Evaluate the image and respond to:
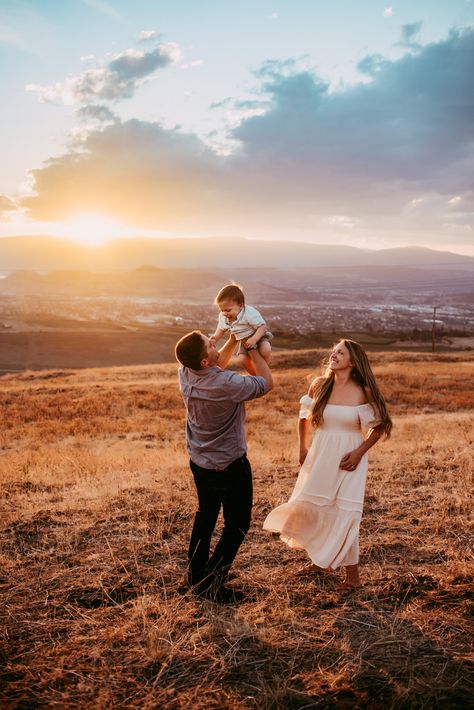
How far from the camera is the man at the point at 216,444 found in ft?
12.3

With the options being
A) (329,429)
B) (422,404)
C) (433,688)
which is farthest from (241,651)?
(422,404)

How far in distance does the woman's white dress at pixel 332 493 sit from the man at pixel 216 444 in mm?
589

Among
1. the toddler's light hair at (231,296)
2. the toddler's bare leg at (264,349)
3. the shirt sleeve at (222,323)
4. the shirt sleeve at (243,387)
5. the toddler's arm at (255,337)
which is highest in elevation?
the toddler's light hair at (231,296)

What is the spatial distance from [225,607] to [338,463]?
1394 millimetres

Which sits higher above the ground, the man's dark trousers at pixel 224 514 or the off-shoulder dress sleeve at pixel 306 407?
the off-shoulder dress sleeve at pixel 306 407

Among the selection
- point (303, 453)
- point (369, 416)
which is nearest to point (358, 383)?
point (369, 416)

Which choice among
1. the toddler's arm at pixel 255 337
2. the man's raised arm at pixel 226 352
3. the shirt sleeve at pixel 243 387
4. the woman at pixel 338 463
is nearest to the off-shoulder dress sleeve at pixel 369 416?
the woman at pixel 338 463

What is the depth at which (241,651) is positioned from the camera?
3.33m

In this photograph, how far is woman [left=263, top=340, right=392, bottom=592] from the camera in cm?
416

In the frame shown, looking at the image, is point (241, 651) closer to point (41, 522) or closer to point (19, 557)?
point (19, 557)

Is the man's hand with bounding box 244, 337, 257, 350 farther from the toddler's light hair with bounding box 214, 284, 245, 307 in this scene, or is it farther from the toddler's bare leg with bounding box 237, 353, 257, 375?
the toddler's light hair with bounding box 214, 284, 245, 307

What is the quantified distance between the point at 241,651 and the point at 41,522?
3.26 metres

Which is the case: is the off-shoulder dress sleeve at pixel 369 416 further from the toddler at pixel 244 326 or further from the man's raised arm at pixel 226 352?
the man's raised arm at pixel 226 352

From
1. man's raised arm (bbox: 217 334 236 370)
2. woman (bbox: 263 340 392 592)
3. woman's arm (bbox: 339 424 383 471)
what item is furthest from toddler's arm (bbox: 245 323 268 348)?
woman's arm (bbox: 339 424 383 471)
